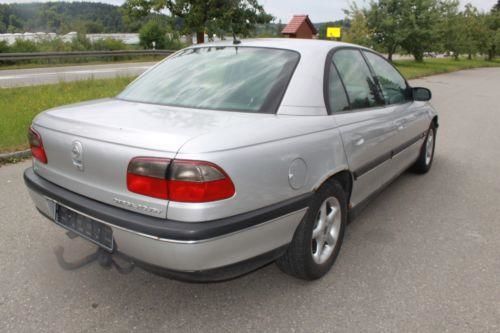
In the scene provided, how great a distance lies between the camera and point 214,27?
21234 mm

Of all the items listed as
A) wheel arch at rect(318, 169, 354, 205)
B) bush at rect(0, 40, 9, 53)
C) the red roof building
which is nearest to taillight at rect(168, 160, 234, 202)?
wheel arch at rect(318, 169, 354, 205)

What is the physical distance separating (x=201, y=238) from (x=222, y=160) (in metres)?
0.38

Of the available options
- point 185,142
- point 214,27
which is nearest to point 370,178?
point 185,142

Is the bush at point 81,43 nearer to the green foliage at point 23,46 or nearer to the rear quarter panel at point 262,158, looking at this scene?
the green foliage at point 23,46

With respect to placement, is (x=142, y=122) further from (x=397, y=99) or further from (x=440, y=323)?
(x=397, y=99)

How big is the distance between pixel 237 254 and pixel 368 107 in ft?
5.95

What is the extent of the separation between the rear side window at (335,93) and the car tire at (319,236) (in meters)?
0.53

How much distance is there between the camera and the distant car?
202 centimetres

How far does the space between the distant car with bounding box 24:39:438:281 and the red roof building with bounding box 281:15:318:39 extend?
3583cm

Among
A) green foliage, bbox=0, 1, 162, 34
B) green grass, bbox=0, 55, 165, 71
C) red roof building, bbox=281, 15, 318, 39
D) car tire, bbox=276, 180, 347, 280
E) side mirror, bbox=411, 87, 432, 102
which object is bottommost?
car tire, bbox=276, 180, 347, 280

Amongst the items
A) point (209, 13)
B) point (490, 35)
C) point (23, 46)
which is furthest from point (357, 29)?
point (490, 35)

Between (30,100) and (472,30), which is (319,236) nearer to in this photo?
(30,100)

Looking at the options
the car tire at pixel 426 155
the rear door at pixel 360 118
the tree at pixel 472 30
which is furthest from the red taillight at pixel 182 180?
the tree at pixel 472 30

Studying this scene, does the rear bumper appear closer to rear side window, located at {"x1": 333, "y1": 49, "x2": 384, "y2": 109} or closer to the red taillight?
the red taillight
